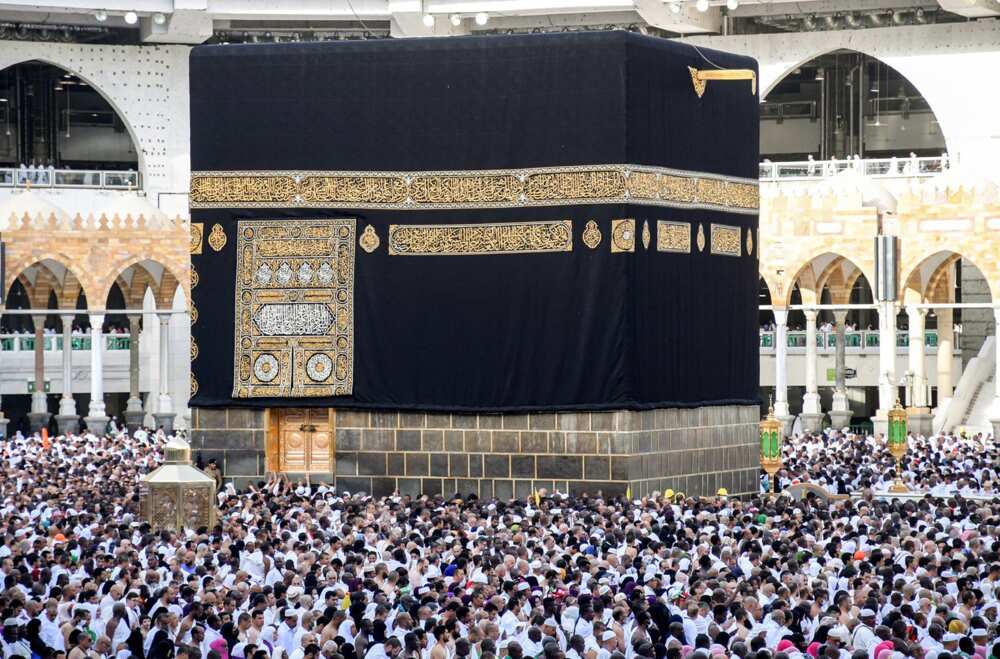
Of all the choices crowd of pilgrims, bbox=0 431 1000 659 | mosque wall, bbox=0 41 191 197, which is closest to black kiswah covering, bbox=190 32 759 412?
crowd of pilgrims, bbox=0 431 1000 659

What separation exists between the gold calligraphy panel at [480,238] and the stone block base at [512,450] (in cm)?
153

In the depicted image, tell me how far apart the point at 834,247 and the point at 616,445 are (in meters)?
8.54

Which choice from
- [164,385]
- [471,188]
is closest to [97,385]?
[164,385]

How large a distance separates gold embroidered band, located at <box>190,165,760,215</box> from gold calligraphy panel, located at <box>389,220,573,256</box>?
19cm

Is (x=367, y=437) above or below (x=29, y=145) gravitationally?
below

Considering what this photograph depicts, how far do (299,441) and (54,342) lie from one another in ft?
44.0

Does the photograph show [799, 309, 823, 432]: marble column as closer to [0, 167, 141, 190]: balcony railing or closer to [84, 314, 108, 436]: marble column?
[84, 314, 108, 436]: marble column

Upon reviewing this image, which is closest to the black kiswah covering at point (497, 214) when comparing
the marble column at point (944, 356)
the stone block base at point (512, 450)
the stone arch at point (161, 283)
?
the stone block base at point (512, 450)

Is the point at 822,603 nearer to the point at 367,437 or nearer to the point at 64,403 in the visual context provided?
the point at 367,437

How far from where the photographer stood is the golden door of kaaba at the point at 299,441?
17.0m

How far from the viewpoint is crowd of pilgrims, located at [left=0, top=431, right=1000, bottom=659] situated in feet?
27.7

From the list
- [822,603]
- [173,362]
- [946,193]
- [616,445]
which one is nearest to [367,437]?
[616,445]

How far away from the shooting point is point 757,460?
58.0 ft

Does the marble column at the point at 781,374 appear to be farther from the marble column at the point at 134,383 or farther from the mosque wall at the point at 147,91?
the mosque wall at the point at 147,91
